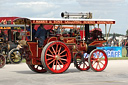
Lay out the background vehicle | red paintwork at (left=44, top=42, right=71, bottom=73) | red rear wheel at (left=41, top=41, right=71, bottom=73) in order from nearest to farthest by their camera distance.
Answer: red rear wheel at (left=41, top=41, right=71, bottom=73)
red paintwork at (left=44, top=42, right=71, bottom=73)
the background vehicle

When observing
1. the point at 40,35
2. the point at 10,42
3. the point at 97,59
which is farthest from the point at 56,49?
the point at 10,42

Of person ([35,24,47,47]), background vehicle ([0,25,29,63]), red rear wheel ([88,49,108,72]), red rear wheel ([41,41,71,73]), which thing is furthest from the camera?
background vehicle ([0,25,29,63])

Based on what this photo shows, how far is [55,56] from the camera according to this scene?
14758 mm

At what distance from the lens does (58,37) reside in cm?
1534

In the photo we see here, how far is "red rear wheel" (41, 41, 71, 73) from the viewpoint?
14359 mm

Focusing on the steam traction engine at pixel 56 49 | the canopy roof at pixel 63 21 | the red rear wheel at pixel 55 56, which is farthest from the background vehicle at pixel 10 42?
the red rear wheel at pixel 55 56

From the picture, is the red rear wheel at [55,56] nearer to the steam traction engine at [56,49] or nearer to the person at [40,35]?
the steam traction engine at [56,49]

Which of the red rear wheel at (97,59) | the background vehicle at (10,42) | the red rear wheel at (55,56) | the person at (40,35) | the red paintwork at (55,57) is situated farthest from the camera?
the background vehicle at (10,42)

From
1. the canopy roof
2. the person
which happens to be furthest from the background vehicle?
the person

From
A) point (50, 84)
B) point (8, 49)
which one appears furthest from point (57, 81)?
point (8, 49)

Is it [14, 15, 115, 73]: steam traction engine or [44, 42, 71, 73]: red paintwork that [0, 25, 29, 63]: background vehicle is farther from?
[44, 42, 71, 73]: red paintwork

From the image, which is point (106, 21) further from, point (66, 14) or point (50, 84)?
point (50, 84)

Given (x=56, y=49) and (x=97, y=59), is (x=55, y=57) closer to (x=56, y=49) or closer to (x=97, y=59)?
(x=56, y=49)

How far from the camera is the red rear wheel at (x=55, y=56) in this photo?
14359 millimetres
